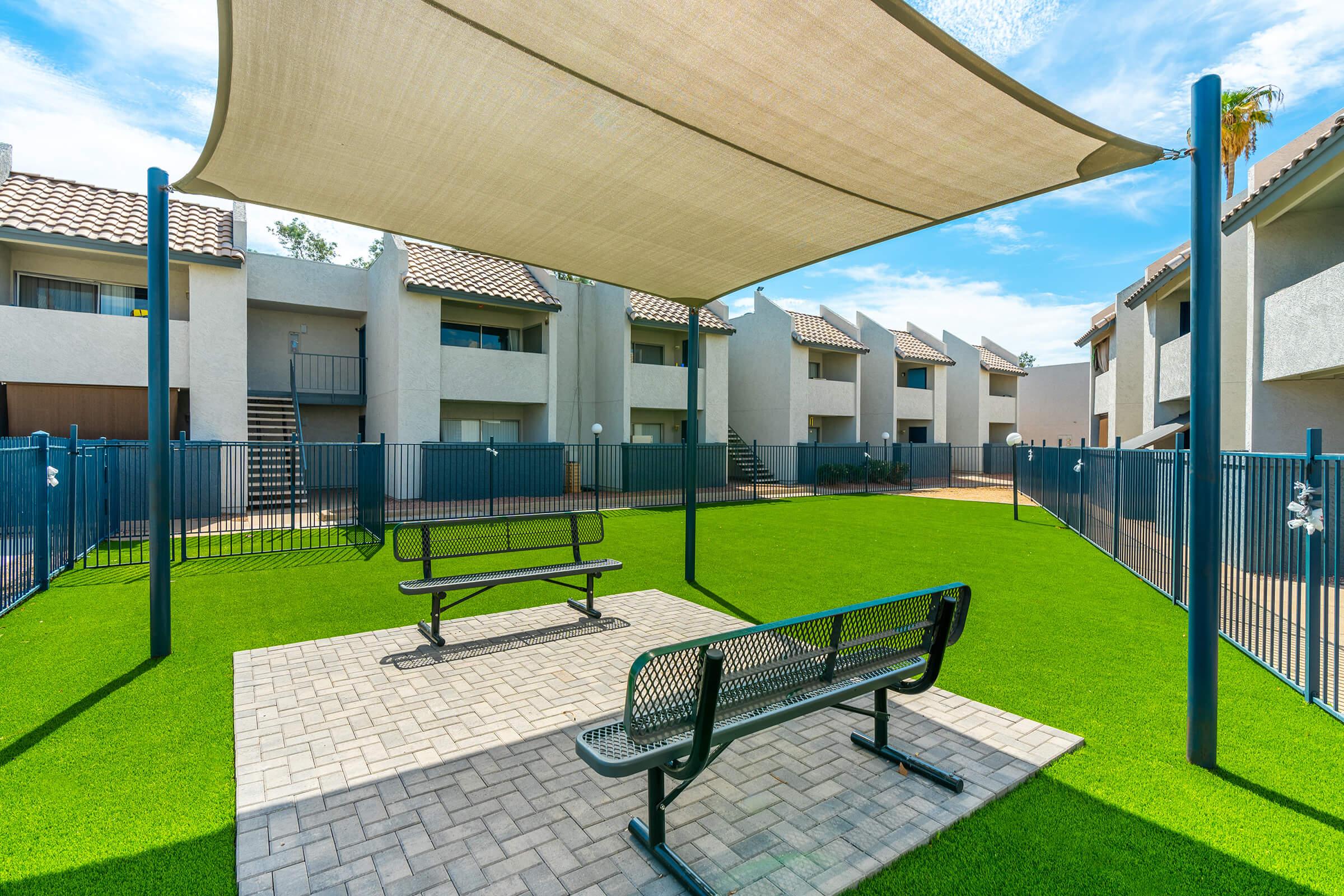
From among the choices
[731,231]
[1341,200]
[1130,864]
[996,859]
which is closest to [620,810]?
[996,859]

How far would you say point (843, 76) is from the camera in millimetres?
3342

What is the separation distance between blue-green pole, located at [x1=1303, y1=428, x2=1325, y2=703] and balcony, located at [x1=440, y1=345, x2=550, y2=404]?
18723 millimetres

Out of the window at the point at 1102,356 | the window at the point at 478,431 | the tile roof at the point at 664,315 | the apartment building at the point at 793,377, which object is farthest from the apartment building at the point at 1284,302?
the window at the point at 478,431

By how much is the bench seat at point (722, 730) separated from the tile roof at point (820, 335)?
24.7 metres

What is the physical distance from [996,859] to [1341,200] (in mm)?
12558

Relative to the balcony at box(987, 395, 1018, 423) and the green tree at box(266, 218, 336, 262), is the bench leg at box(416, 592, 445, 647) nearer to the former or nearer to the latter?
the balcony at box(987, 395, 1018, 423)

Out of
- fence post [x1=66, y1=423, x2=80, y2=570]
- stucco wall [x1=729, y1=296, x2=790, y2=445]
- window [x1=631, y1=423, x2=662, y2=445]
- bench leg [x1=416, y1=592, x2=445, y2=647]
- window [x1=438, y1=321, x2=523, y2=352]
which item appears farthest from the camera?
stucco wall [x1=729, y1=296, x2=790, y2=445]

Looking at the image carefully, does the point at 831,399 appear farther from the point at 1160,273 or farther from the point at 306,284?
the point at 306,284

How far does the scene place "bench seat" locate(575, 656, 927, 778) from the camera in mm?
2631

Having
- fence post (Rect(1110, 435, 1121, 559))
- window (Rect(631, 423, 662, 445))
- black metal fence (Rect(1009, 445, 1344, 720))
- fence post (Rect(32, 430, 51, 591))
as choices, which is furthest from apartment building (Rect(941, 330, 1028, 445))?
fence post (Rect(32, 430, 51, 591))

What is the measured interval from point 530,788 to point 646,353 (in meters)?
23.3

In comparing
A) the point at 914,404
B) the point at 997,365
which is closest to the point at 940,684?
the point at 914,404

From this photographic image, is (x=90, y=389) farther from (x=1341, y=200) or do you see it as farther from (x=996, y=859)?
(x=1341, y=200)

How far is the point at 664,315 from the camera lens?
76.8 ft
